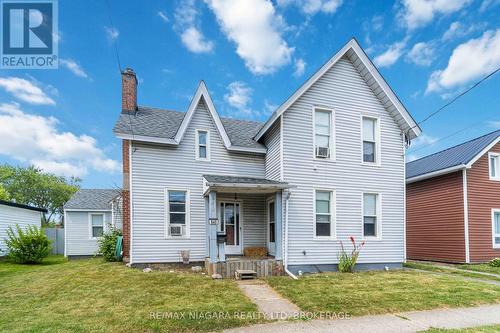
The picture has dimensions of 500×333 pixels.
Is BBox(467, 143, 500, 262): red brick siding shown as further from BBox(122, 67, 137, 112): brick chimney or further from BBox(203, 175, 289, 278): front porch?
BBox(122, 67, 137, 112): brick chimney

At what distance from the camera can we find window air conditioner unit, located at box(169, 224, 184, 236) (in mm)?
12069

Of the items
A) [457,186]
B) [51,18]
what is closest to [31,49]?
[51,18]

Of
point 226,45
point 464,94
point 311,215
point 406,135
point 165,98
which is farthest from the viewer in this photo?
point 165,98

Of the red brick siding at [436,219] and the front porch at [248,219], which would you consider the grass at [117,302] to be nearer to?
the front porch at [248,219]

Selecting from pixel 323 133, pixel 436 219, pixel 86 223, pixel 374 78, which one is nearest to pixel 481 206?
pixel 436 219

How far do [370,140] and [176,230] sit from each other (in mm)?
8786

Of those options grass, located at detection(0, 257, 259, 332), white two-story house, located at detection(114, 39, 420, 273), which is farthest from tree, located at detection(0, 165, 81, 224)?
grass, located at detection(0, 257, 259, 332)

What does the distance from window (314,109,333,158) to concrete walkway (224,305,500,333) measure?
6.70 meters

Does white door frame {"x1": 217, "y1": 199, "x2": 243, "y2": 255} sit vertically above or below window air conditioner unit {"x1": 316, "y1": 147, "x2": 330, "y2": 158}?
below

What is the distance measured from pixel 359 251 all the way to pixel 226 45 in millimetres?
12889

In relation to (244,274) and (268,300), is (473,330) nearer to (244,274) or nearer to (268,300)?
(268,300)

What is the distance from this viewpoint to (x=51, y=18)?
35.2ft

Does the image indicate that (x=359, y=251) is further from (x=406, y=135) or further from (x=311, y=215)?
(x=406, y=135)

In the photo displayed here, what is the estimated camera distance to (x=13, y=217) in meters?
19.2
